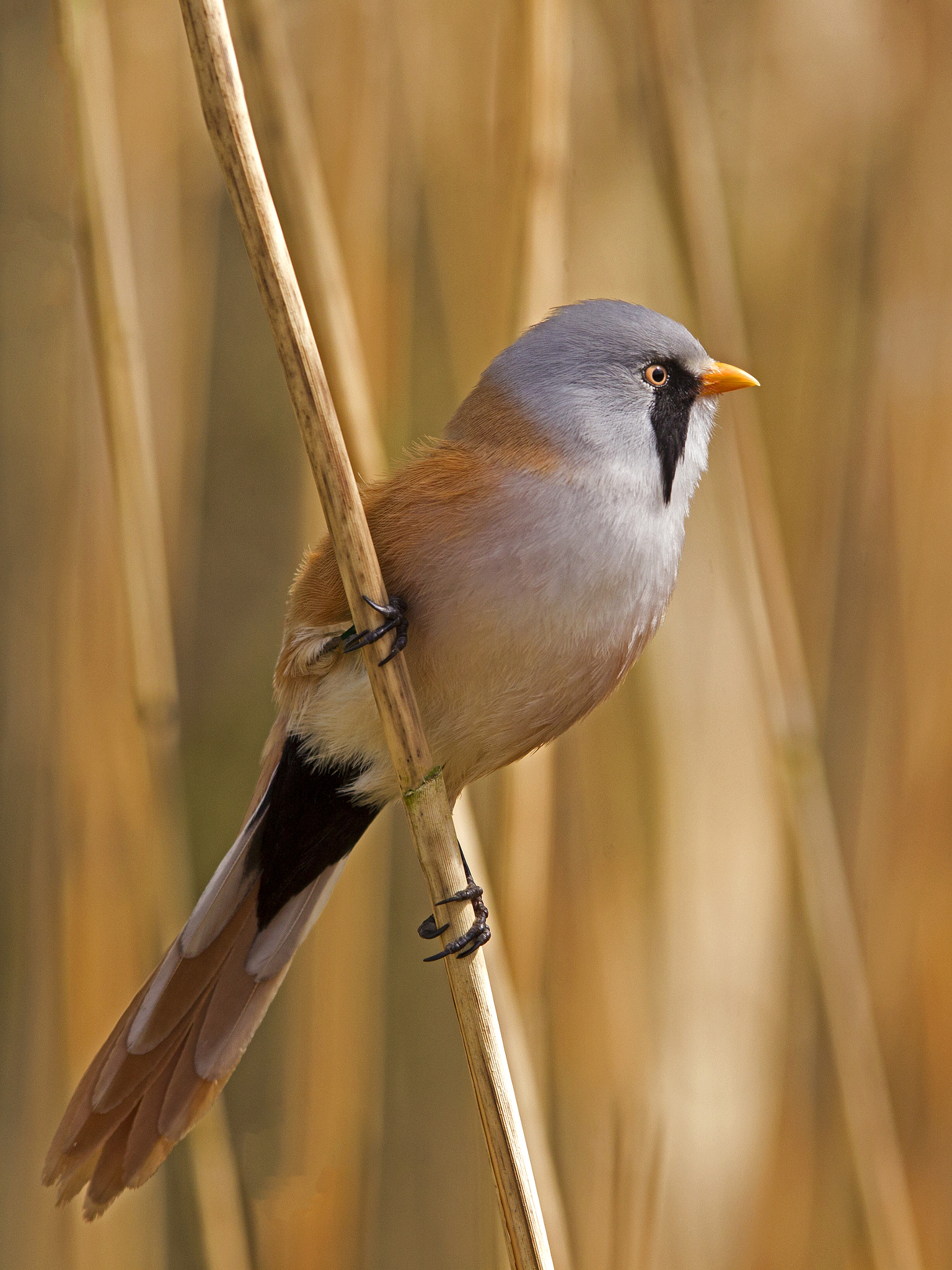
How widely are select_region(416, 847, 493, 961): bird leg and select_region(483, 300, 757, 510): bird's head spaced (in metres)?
0.45

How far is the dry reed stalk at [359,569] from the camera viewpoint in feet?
2.51

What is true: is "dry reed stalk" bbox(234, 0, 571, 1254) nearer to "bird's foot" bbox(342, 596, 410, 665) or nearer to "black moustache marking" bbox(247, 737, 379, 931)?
"black moustache marking" bbox(247, 737, 379, 931)

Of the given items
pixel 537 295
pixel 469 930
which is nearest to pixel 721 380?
pixel 537 295

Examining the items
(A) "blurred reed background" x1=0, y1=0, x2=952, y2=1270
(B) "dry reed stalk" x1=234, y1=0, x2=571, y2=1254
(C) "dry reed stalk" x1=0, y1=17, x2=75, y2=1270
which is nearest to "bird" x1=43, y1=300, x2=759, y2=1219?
(B) "dry reed stalk" x1=234, y1=0, x2=571, y2=1254

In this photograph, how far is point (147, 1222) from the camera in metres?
1.58

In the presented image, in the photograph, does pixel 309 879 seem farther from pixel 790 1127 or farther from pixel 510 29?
pixel 510 29

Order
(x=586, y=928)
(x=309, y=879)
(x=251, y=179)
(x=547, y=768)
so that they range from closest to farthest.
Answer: (x=251, y=179)
(x=309, y=879)
(x=547, y=768)
(x=586, y=928)

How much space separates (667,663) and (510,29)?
0.94 m

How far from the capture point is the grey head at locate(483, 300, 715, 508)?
1.16 metres

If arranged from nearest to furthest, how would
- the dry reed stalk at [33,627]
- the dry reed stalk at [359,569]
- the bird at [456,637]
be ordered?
the dry reed stalk at [359,569] < the bird at [456,637] < the dry reed stalk at [33,627]

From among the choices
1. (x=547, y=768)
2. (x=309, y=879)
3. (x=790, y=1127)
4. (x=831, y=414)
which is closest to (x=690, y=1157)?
(x=790, y=1127)

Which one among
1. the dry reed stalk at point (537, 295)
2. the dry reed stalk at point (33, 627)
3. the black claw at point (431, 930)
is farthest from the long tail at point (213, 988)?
the dry reed stalk at point (33, 627)

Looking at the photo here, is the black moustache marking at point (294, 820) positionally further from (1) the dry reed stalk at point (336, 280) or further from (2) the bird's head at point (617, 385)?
(2) the bird's head at point (617, 385)

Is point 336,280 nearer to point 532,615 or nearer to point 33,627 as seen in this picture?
point 532,615
